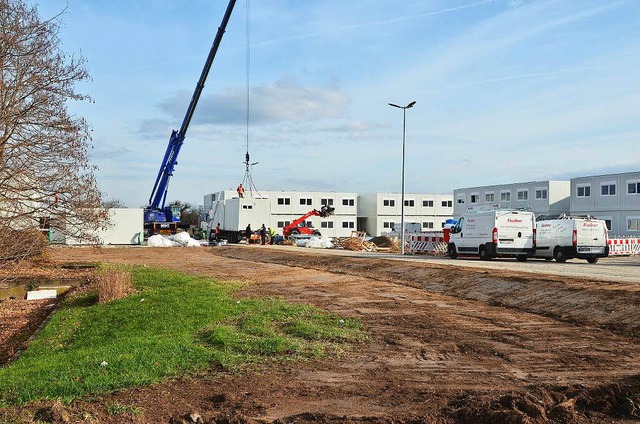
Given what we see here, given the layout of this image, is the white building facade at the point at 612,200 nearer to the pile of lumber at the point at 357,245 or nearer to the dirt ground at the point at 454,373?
the pile of lumber at the point at 357,245

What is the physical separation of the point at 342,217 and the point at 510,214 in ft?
183

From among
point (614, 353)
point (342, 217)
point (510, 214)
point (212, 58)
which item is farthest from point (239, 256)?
point (342, 217)

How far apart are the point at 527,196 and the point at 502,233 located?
42.5 m

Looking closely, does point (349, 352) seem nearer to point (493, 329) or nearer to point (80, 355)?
point (493, 329)

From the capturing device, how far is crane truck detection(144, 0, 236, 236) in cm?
3970

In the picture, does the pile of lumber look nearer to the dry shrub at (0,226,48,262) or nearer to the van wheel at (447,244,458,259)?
the van wheel at (447,244,458,259)

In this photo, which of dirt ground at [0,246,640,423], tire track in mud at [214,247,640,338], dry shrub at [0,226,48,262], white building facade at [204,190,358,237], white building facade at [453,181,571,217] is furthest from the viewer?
white building facade at [204,190,358,237]

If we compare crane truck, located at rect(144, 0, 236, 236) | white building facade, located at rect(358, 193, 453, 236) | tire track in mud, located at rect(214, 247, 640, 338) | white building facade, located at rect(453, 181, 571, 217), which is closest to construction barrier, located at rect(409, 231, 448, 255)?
tire track in mud, located at rect(214, 247, 640, 338)

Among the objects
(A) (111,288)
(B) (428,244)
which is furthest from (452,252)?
(A) (111,288)

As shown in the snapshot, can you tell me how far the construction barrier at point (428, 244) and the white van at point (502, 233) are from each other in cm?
607

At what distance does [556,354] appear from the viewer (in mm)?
8578

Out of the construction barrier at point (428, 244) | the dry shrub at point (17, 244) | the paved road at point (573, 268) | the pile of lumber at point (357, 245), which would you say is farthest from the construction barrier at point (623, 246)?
the dry shrub at point (17, 244)

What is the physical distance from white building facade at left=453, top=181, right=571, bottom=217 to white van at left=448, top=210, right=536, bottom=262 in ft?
106

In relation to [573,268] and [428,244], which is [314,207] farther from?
[573,268]
